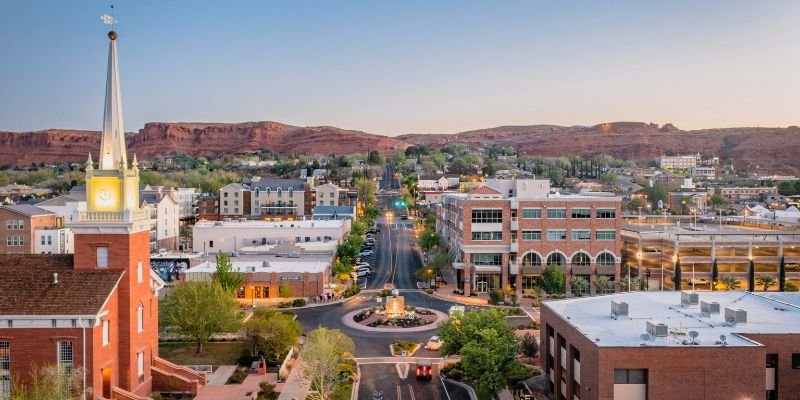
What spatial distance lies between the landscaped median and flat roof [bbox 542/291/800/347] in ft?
44.1

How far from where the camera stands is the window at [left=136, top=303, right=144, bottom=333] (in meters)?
39.6

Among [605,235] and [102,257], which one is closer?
[102,257]

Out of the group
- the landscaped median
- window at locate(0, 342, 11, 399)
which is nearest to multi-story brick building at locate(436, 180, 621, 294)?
the landscaped median

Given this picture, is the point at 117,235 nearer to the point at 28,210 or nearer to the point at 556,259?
the point at 556,259

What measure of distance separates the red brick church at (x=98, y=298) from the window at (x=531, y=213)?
51.3 m

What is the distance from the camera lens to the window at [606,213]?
81.8 metres

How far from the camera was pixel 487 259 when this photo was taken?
273ft

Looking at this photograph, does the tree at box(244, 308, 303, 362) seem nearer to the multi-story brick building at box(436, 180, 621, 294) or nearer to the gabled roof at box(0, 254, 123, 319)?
the gabled roof at box(0, 254, 123, 319)

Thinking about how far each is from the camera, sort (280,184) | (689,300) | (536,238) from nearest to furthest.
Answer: (689,300)
(536,238)
(280,184)

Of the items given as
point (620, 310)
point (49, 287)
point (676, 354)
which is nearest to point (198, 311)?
point (49, 287)

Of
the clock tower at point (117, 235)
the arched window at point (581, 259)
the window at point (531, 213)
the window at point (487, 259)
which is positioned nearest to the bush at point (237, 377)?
the clock tower at point (117, 235)

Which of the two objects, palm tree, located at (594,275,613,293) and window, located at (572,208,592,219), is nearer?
palm tree, located at (594,275,613,293)

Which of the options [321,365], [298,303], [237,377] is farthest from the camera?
[298,303]

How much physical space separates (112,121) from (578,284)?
5916 cm
